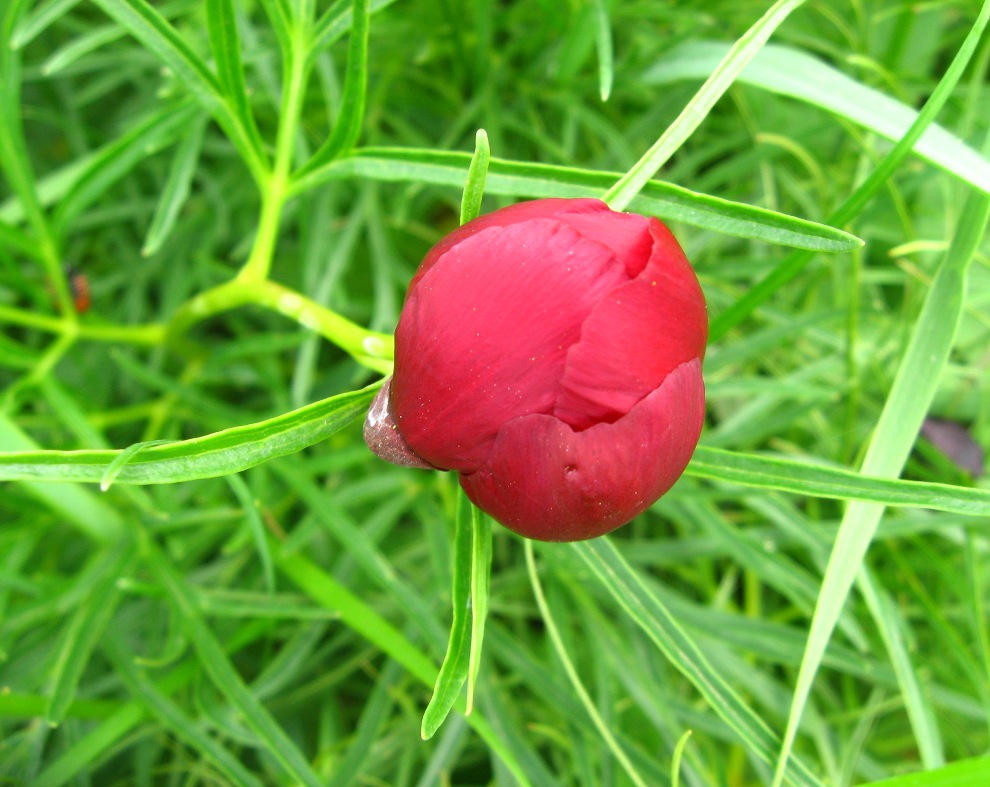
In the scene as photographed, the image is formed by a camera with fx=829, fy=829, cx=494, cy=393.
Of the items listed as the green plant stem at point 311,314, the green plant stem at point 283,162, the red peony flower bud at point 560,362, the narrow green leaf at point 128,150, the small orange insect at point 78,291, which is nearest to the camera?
the red peony flower bud at point 560,362

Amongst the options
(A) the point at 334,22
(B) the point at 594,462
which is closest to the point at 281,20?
(A) the point at 334,22

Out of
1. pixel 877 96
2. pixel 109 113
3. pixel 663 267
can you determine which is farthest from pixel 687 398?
pixel 109 113

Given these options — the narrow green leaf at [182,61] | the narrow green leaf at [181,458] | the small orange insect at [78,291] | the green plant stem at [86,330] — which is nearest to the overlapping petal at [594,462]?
the narrow green leaf at [181,458]

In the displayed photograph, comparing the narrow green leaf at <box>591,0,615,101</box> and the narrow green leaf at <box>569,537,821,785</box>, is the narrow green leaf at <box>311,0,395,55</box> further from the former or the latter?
the narrow green leaf at <box>569,537,821,785</box>

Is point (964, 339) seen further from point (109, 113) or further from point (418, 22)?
point (109, 113)

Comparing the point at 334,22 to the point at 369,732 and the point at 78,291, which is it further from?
the point at 369,732

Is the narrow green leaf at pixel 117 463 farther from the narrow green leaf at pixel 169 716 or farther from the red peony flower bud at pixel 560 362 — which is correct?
the narrow green leaf at pixel 169 716
